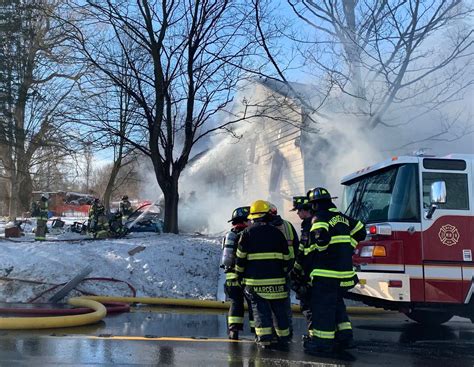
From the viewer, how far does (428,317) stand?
715 cm

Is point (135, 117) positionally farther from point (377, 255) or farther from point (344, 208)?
point (377, 255)

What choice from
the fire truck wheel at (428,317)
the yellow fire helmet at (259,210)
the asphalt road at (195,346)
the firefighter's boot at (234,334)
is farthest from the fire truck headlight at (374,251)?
the fire truck wheel at (428,317)

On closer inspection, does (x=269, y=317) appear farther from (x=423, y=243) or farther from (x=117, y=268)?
(x=117, y=268)

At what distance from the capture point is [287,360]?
192 inches

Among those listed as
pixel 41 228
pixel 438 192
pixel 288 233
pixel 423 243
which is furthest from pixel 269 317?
pixel 41 228

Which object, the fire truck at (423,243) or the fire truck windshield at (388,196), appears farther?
the fire truck windshield at (388,196)

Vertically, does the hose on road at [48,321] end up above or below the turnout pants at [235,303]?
below

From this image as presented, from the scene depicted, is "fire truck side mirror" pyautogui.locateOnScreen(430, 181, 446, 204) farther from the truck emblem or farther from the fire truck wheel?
the fire truck wheel

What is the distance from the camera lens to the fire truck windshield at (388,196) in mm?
5809

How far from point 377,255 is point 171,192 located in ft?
24.0

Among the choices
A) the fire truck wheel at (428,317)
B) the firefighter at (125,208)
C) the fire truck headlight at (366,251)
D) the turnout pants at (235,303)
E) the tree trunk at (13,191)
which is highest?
the tree trunk at (13,191)

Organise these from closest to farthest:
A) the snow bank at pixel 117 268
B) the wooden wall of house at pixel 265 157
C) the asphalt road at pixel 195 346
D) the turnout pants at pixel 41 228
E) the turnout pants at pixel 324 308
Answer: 1. the asphalt road at pixel 195 346
2. the turnout pants at pixel 324 308
3. the snow bank at pixel 117 268
4. the wooden wall of house at pixel 265 157
5. the turnout pants at pixel 41 228

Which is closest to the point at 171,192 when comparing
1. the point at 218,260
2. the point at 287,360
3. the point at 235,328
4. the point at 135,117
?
the point at 135,117

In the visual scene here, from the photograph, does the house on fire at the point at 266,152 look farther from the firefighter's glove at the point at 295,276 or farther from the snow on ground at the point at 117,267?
the firefighter's glove at the point at 295,276
